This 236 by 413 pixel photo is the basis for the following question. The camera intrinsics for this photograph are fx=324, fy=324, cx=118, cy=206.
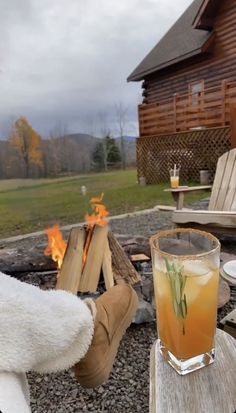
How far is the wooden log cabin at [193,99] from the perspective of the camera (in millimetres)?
7008

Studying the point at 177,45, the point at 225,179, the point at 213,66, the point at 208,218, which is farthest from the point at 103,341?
the point at 177,45

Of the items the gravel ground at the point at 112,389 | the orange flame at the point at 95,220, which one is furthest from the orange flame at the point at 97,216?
the gravel ground at the point at 112,389

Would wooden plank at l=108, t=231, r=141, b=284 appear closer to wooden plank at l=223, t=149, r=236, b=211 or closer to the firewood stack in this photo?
the firewood stack

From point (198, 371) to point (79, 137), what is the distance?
190 centimetres

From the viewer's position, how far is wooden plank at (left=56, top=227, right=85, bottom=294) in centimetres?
179

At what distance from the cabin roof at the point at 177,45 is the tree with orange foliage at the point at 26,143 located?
7.22 metres

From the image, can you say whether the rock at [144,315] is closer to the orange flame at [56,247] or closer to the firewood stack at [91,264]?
the firewood stack at [91,264]

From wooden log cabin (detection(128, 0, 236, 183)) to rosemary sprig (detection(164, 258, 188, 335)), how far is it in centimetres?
658

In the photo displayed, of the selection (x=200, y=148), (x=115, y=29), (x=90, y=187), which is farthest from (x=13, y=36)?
(x=200, y=148)

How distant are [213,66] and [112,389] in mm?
8472

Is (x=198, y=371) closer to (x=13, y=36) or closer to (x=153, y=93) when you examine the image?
(x=13, y=36)

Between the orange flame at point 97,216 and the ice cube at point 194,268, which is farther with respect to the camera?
the orange flame at point 97,216

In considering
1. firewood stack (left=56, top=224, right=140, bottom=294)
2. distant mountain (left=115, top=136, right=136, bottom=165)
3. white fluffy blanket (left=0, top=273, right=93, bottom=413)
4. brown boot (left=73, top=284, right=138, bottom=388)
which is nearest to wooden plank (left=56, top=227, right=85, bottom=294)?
firewood stack (left=56, top=224, right=140, bottom=294)

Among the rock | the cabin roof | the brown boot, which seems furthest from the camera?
the cabin roof
